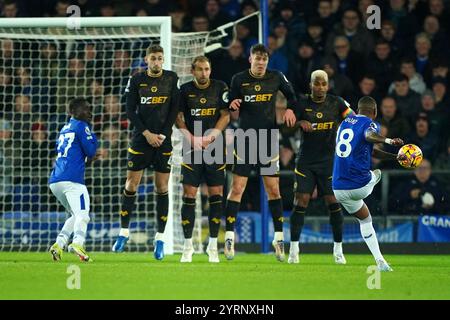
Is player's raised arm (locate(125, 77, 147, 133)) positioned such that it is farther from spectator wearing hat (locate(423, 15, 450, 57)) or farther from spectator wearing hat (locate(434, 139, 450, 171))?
spectator wearing hat (locate(423, 15, 450, 57))

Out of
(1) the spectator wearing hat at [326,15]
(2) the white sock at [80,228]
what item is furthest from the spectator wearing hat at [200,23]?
(2) the white sock at [80,228]

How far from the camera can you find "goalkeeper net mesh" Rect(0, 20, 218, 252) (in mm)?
13656

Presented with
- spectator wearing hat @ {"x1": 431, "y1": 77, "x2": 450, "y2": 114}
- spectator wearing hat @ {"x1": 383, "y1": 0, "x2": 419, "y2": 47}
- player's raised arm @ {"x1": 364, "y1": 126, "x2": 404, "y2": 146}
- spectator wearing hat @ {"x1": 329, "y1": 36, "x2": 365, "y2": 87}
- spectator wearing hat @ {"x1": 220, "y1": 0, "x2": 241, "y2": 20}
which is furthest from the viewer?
spectator wearing hat @ {"x1": 220, "y1": 0, "x2": 241, "y2": 20}

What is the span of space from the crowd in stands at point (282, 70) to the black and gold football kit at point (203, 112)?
2.92 m

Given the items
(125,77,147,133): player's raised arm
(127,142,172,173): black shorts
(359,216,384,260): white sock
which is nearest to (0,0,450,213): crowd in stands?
(125,77,147,133): player's raised arm

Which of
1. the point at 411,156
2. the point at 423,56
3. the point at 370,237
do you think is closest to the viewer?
the point at 411,156

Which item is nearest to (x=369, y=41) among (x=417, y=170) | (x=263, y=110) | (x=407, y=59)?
(x=407, y=59)

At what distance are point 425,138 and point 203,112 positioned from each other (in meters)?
5.33

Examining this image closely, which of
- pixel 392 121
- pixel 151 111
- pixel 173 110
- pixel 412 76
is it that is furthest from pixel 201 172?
pixel 412 76

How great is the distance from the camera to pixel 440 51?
16.4 metres

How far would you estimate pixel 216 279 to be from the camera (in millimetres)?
8703

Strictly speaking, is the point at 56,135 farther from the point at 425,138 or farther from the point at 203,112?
the point at 425,138

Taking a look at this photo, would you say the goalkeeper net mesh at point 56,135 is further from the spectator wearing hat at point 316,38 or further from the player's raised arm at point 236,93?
the spectator wearing hat at point 316,38

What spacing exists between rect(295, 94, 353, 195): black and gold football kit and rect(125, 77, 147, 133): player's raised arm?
1724 millimetres
